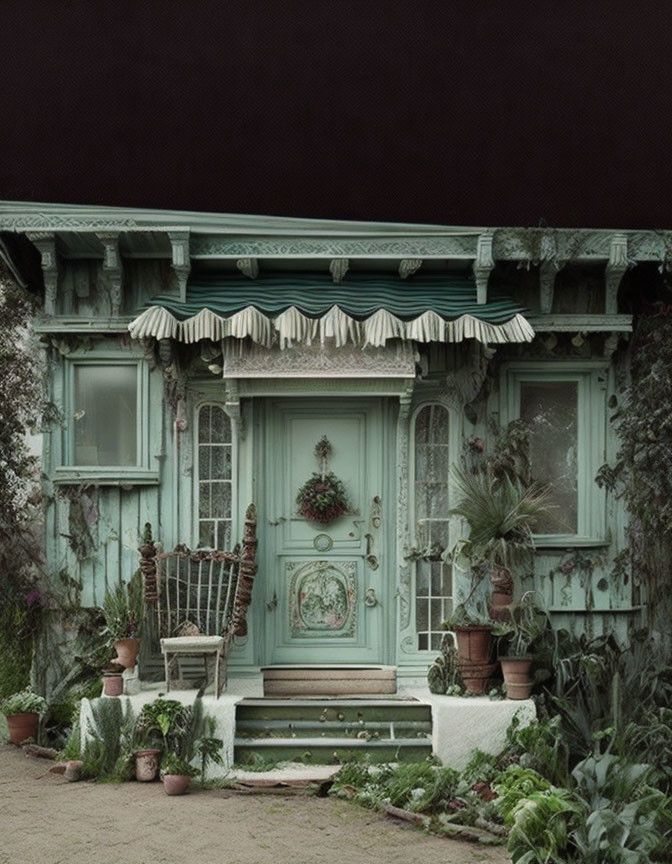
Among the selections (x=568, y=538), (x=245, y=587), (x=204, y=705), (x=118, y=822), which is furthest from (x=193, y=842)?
(x=568, y=538)

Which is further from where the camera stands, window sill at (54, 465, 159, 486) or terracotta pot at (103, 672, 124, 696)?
window sill at (54, 465, 159, 486)

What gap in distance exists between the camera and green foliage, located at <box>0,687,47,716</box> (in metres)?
7.48

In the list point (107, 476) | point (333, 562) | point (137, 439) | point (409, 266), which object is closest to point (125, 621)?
point (107, 476)

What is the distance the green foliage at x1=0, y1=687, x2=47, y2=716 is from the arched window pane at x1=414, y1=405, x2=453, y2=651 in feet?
9.41

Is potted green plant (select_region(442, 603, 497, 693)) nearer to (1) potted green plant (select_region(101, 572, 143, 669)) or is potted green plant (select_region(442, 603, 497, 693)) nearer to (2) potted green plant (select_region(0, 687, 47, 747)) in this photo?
(1) potted green plant (select_region(101, 572, 143, 669))

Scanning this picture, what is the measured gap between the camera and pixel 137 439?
7.88 meters

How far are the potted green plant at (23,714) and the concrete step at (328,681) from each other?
169 centimetres

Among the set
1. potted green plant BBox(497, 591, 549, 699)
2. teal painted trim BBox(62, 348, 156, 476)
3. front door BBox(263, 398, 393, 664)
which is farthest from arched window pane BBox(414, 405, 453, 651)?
teal painted trim BBox(62, 348, 156, 476)

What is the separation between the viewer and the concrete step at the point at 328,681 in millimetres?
7535

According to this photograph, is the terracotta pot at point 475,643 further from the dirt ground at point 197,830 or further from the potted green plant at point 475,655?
the dirt ground at point 197,830

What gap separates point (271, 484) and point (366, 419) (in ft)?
2.94

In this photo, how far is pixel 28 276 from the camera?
25.8ft

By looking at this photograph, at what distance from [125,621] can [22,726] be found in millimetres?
1217

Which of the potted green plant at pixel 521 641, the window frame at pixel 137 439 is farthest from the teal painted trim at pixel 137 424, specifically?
the potted green plant at pixel 521 641
